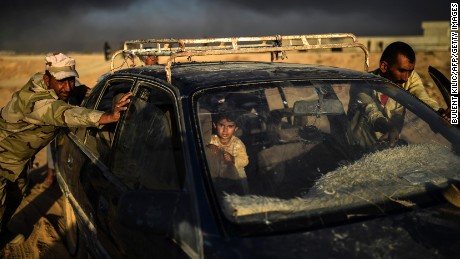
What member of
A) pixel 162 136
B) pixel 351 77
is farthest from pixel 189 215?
pixel 351 77

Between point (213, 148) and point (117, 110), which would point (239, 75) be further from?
point (117, 110)

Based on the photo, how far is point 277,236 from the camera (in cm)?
161

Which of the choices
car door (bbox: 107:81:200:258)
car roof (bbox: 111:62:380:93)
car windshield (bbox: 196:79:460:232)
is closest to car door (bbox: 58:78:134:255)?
car door (bbox: 107:81:200:258)

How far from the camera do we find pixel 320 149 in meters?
2.52

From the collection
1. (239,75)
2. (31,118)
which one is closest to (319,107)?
(239,75)

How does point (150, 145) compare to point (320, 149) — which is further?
point (320, 149)

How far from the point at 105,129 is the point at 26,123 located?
1.11 m

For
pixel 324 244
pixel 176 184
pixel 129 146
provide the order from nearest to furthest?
pixel 324 244, pixel 176 184, pixel 129 146

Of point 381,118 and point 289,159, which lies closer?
point 289,159

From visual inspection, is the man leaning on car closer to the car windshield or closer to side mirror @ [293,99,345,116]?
the car windshield

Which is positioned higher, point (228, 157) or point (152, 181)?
point (228, 157)

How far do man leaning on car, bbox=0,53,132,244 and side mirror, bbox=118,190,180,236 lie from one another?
5.80 ft

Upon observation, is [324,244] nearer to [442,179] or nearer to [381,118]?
[442,179]

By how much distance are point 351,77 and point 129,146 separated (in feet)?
4.69
